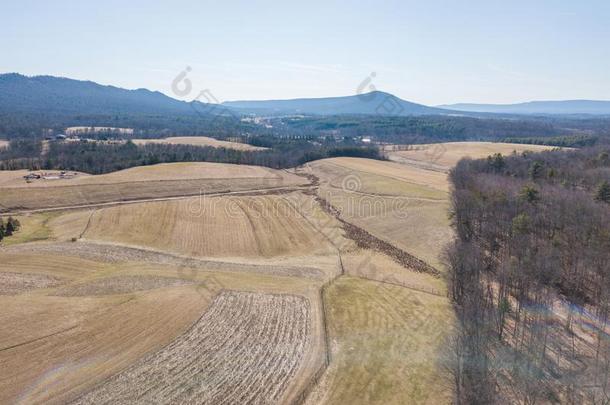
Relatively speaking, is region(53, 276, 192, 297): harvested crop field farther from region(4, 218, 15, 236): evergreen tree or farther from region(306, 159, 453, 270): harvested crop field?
region(306, 159, 453, 270): harvested crop field

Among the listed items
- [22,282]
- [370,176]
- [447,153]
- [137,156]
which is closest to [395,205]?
[370,176]

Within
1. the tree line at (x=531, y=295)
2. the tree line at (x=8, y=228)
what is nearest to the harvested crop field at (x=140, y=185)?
the tree line at (x=8, y=228)

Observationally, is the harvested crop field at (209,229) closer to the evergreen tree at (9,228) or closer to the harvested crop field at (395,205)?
the evergreen tree at (9,228)

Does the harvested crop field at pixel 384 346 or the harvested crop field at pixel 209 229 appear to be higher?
the harvested crop field at pixel 209 229

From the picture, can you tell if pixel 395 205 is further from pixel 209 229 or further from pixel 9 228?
pixel 9 228

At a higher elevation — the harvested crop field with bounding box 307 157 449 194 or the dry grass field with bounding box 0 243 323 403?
the harvested crop field with bounding box 307 157 449 194

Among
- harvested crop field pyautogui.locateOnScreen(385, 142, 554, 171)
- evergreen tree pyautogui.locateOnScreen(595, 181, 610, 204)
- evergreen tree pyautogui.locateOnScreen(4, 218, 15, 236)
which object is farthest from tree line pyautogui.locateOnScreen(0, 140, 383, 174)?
evergreen tree pyautogui.locateOnScreen(595, 181, 610, 204)

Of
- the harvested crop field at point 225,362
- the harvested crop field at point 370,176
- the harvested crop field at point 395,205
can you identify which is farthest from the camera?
the harvested crop field at point 370,176
